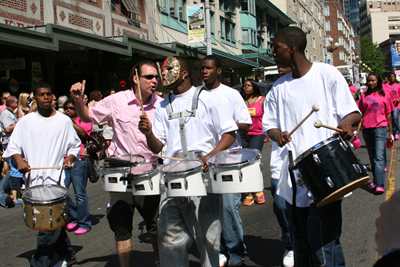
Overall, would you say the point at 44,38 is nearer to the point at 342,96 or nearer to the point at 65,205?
the point at 65,205

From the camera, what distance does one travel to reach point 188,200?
3438 millimetres

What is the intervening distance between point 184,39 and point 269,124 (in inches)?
867

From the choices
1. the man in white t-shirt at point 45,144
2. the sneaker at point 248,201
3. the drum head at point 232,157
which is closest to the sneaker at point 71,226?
the man in white t-shirt at point 45,144

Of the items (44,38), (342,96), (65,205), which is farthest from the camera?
(44,38)

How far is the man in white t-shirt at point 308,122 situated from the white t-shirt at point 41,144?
247cm

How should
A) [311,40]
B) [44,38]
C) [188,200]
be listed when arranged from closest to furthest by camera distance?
1. [188,200]
2. [44,38]
3. [311,40]

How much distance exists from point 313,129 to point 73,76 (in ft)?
46.4

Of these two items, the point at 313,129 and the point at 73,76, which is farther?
the point at 73,76

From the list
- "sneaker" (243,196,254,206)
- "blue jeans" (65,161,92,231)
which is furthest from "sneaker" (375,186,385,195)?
"blue jeans" (65,161,92,231)

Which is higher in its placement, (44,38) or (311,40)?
(311,40)

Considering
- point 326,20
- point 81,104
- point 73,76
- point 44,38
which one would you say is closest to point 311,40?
point 326,20

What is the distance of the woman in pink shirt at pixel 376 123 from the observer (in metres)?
7.40

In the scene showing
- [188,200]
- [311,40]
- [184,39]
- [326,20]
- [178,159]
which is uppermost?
[326,20]

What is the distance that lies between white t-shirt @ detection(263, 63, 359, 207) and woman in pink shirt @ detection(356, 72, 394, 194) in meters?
4.64
